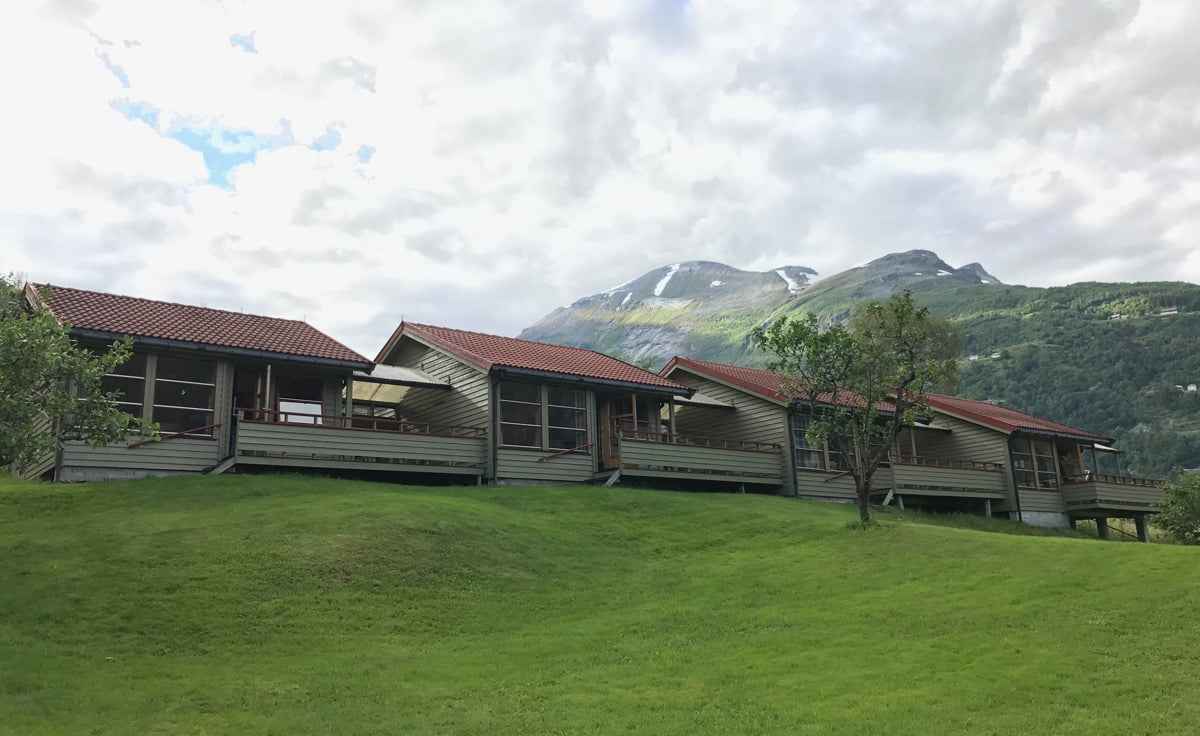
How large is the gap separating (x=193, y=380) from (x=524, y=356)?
39.1 feet

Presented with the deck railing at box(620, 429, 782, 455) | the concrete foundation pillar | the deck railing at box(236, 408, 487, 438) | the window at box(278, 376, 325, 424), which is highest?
the window at box(278, 376, 325, 424)

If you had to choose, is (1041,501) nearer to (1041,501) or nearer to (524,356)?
(1041,501)

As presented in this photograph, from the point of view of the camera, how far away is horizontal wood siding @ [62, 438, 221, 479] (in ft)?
77.5

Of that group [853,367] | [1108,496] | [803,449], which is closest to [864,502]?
[853,367]

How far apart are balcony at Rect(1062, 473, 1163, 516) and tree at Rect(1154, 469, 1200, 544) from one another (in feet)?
21.6

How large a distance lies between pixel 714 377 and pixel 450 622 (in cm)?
2604

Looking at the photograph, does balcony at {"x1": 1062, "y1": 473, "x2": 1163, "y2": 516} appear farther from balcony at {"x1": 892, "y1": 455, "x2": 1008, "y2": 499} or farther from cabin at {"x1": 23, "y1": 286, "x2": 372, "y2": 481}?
cabin at {"x1": 23, "y1": 286, "x2": 372, "y2": 481}

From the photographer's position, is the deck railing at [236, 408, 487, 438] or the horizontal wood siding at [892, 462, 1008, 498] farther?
the horizontal wood siding at [892, 462, 1008, 498]

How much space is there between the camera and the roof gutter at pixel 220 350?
2472cm

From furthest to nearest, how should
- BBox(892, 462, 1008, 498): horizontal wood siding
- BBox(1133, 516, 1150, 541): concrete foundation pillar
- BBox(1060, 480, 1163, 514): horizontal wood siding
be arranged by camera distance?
BBox(1133, 516, 1150, 541): concrete foundation pillar
BBox(1060, 480, 1163, 514): horizontal wood siding
BBox(892, 462, 1008, 498): horizontal wood siding

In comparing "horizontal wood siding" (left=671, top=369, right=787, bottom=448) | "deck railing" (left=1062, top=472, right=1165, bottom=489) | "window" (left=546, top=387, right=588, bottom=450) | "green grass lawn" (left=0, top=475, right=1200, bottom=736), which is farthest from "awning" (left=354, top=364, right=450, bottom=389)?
"deck railing" (left=1062, top=472, right=1165, bottom=489)

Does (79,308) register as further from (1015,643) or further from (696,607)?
(1015,643)

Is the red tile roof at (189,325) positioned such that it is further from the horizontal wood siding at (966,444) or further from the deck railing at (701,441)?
the horizontal wood siding at (966,444)

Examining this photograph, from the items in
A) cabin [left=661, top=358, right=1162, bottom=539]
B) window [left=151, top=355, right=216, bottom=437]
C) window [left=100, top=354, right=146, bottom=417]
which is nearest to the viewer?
window [left=100, top=354, right=146, bottom=417]
